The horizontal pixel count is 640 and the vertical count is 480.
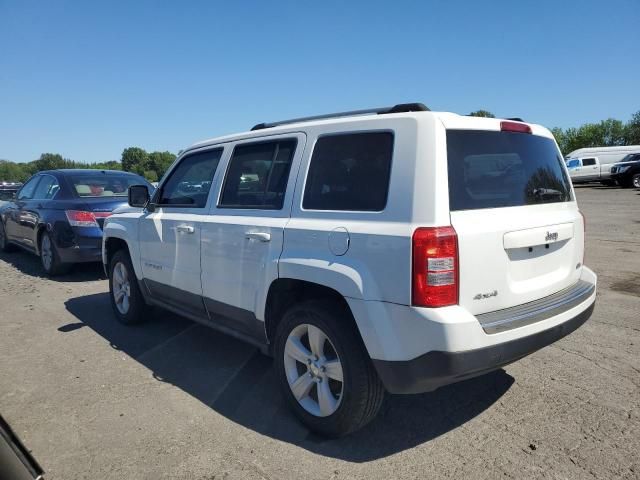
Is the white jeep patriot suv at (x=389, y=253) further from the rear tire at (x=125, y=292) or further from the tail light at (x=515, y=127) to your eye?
the rear tire at (x=125, y=292)

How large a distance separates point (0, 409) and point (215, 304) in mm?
1677

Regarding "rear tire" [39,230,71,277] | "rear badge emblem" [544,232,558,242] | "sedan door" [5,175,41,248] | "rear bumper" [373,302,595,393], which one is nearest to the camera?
"rear bumper" [373,302,595,393]

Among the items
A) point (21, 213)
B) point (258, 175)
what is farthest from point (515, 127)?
point (21, 213)

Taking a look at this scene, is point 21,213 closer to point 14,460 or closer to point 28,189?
point 28,189

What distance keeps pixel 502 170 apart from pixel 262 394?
2306 mm

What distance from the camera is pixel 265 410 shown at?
3326 millimetres

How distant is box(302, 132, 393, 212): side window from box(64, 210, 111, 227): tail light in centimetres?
546

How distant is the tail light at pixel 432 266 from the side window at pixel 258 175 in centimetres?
121

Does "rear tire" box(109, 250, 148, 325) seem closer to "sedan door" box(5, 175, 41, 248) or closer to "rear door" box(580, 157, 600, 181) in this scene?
"sedan door" box(5, 175, 41, 248)

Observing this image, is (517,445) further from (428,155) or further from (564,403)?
(428,155)

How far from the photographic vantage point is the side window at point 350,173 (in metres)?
2.70

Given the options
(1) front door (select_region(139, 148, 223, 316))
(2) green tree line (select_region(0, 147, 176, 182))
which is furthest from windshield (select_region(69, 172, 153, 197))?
(2) green tree line (select_region(0, 147, 176, 182))

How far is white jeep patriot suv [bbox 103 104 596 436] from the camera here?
244 cm

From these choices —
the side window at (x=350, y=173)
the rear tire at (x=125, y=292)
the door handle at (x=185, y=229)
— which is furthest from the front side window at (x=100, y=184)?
the side window at (x=350, y=173)
